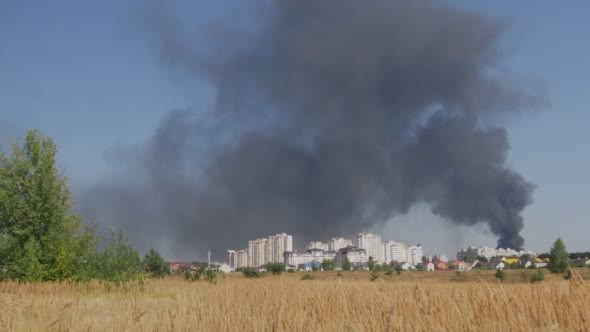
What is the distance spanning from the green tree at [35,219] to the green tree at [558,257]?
258 feet

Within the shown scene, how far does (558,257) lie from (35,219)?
8252cm

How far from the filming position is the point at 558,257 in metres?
93.9

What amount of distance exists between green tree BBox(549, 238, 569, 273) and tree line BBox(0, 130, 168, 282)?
250ft

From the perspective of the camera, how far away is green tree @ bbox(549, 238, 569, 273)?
92.7m

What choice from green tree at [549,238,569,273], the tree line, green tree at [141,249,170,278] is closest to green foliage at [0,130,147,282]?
the tree line

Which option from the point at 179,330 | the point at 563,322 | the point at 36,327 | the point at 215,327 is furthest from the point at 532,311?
the point at 36,327

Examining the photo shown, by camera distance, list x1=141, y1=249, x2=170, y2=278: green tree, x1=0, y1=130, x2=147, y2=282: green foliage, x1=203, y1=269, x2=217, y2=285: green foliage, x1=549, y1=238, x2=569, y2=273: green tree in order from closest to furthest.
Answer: x1=203, y1=269, x2=217, y2=285: green foliage → x1=0, y1=130, x2=147, y2=282: green foliage → x1=141, y1=249, x2=170, y2=278: green tree → x1=549, y1=238, x2=569, y2=273: green tree

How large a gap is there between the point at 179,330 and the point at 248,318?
1.01m

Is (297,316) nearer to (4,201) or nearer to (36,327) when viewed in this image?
(36,327)

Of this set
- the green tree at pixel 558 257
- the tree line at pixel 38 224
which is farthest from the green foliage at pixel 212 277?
the green tree at pixel 558 257

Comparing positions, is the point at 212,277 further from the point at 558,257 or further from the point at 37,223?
the point at 558,257

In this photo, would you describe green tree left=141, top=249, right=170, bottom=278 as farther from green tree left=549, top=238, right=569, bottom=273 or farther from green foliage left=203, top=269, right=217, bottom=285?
green tree left=549, top=238, right=569, bottom=273

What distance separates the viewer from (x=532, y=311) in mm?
7191

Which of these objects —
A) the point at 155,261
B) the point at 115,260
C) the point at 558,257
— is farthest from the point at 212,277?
the point at 558,257
